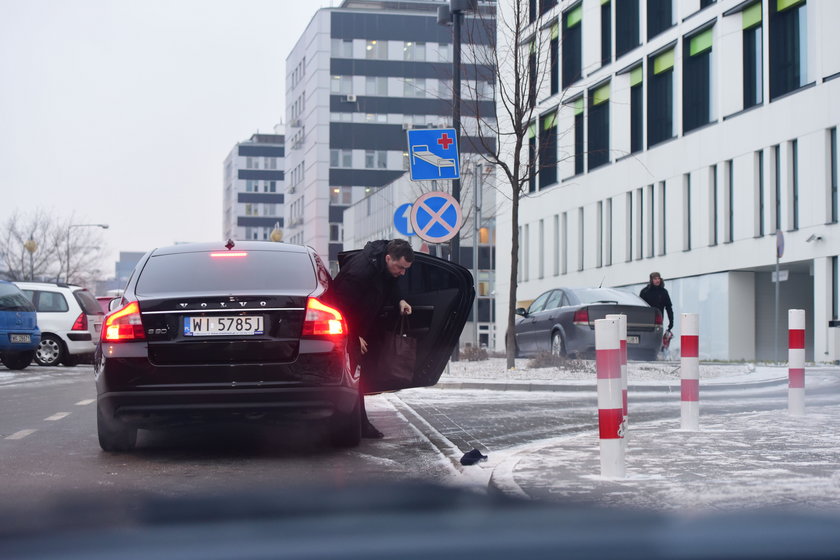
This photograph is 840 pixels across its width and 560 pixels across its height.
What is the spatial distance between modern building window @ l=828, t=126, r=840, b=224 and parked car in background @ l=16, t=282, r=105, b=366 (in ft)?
58.5

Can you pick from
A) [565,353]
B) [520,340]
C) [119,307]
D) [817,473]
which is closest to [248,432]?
[119,307]

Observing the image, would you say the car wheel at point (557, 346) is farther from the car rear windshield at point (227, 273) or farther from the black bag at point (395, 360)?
the car rear windshield at point (227, 273)

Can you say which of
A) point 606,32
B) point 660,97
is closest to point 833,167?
point 660,97

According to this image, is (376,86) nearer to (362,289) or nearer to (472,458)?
(362,289)

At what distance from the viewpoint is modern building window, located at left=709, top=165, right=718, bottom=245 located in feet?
121

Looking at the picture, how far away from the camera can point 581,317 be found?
796 inches

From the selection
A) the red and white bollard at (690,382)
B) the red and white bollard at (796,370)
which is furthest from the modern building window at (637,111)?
the red and white bollard at (690,382)

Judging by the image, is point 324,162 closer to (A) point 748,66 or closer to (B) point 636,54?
(B) point 636,54

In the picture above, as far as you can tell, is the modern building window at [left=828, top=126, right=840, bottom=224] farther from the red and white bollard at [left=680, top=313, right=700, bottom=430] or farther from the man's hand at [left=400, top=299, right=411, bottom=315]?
the man's hand at [left=400, top=299, right=411, bottom=315]

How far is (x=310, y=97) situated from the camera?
98.2 meters

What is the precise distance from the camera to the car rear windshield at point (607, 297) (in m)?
20.3

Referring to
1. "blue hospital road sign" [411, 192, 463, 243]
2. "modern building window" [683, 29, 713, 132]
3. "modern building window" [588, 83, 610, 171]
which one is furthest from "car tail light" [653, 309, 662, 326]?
"modern building window" [588, 83, 610, 171]

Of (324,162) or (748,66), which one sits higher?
(324,162)

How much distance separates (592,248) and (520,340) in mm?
22025
